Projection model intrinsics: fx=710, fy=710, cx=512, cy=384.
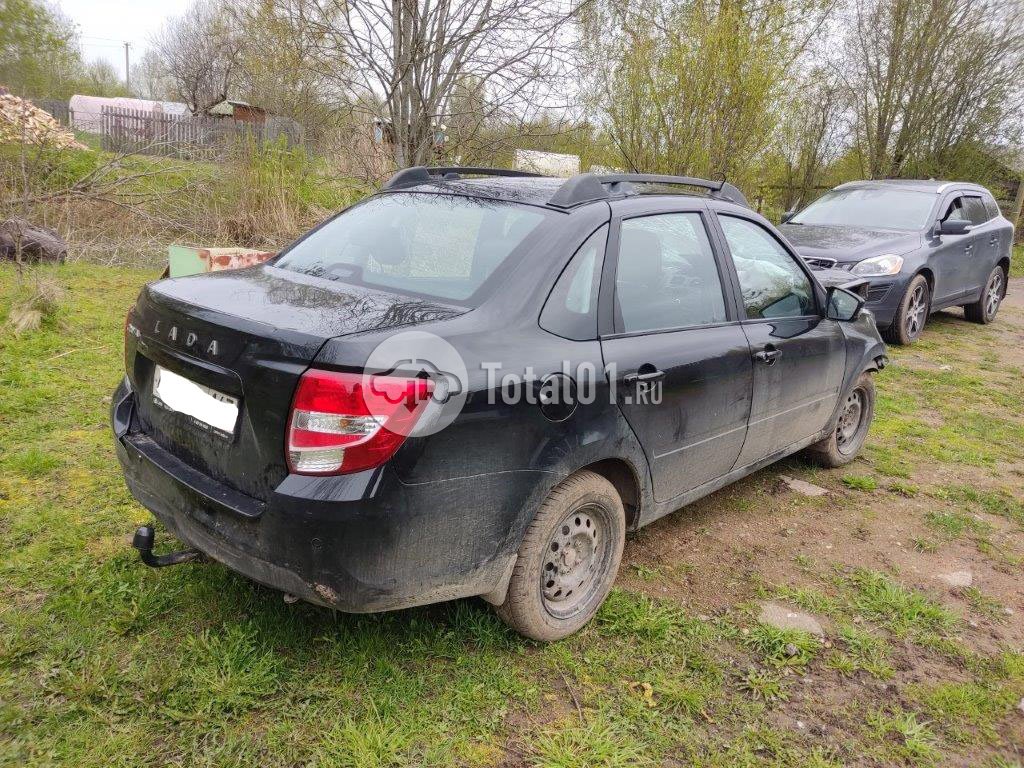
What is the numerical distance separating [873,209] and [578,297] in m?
7.85

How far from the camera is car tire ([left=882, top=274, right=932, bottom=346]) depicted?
25.9 feet

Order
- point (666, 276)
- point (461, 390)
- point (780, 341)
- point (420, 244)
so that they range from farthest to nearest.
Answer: point (780, 341) → point (666, 276) → point (420, 244) → point (461, 390)

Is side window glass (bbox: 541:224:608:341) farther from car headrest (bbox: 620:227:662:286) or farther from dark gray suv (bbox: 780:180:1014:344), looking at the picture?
dark gray suv (bbox: 780:180:1014:344)

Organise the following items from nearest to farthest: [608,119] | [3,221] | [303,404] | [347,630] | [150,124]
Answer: [303,404] → [347,630] → [3,221] → [608,119] → [150,124]

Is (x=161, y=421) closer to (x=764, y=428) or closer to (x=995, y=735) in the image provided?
(x=764, y=428)

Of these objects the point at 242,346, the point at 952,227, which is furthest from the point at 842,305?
the point at 952,227

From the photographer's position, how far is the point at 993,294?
398 inches

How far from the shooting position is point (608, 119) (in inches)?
380

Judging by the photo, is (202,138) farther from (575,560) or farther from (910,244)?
(575,560)

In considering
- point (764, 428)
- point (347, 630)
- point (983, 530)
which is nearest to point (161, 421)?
point (347, 630)

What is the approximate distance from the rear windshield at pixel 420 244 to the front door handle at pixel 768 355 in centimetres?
131

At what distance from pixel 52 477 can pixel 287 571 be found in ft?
7.54

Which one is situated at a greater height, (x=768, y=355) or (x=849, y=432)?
(x=768, y=355)

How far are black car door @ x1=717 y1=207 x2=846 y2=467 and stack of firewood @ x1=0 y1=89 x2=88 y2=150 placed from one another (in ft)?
25.9
